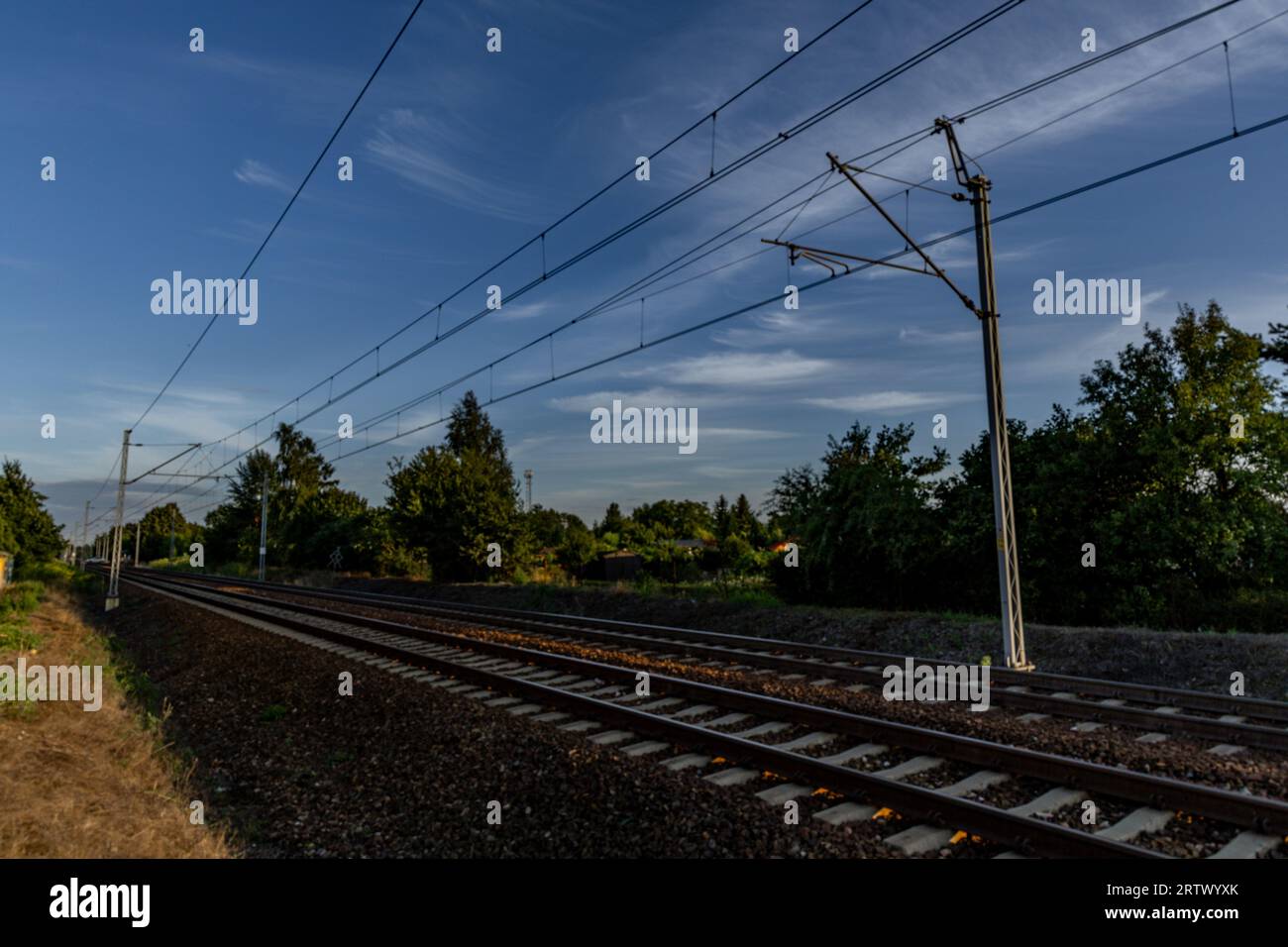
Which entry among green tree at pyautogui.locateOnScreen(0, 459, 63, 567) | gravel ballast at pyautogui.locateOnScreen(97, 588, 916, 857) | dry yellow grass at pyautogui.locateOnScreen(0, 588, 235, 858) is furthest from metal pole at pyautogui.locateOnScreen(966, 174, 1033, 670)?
green tree at pyautogui.locateOnScreen(0, 459, 63, 567)

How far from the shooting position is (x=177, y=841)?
6.55m

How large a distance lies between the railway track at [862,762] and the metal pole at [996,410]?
5958 mm

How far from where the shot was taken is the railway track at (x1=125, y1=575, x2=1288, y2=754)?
340 inches

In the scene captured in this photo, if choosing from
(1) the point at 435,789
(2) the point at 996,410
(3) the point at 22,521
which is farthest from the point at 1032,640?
(3) the point at 22,521

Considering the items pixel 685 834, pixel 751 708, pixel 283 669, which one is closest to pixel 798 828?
pixel 685 834

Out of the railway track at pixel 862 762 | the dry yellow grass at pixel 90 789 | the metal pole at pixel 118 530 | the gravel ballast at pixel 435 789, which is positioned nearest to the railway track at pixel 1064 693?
the railway track at pixel 862 762

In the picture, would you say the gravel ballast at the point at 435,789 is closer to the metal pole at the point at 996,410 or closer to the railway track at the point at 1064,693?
the railway track at the point at 1064,693

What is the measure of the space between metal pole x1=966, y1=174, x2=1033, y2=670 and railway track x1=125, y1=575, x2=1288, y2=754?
1988 millimetres

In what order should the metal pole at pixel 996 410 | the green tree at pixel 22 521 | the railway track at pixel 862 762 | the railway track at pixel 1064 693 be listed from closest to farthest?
the railway track at pixel 862 762
the railway track at pixel 1064 693
the metal pole at pixel 996 410
the green tree at pixel 22 521

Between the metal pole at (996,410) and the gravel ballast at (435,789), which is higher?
the metal pole at (996,410)

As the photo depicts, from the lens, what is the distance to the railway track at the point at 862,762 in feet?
18.6

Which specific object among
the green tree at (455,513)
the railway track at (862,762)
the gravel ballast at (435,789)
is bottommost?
the gravel ballast at (435,789)
